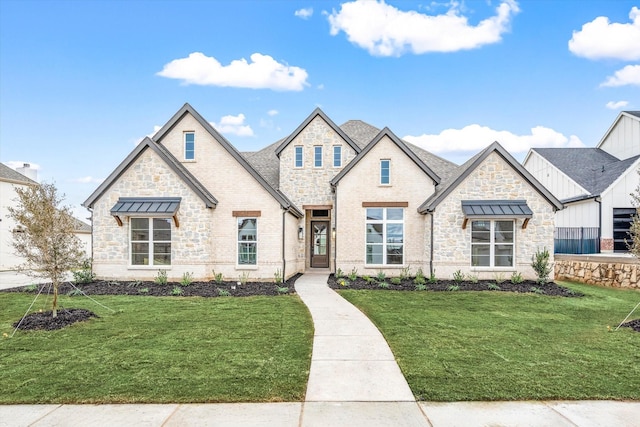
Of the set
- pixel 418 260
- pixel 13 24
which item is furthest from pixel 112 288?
pixel 418 260

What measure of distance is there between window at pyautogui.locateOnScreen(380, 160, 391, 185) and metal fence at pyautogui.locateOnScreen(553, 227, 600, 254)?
32.4 feet

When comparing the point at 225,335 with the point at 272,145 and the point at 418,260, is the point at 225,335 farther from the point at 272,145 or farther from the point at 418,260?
the point at 272,145

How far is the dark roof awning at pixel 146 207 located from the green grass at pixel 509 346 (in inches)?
321

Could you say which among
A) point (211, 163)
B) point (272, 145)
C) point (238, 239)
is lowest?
point (238, 239)

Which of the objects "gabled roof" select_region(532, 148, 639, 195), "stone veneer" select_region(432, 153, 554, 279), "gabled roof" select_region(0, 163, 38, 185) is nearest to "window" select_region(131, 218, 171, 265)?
"stone veneer" select_region(432, 153, 554, 279)

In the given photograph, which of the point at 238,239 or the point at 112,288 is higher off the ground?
the point at 238,239

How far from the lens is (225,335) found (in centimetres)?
798

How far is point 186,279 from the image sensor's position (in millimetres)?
15164

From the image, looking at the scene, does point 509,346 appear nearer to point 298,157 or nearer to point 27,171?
point 298,157

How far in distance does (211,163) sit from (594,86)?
19312 mm

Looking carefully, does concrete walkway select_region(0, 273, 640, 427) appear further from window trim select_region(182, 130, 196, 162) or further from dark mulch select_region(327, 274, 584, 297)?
window trim select_region(182, 130, 196, 162)

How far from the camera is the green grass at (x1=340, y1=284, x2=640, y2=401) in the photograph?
17.2ft

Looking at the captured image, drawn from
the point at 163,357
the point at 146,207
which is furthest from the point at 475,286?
the point at 146,207

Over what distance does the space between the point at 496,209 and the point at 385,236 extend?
4.70 meters
